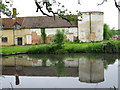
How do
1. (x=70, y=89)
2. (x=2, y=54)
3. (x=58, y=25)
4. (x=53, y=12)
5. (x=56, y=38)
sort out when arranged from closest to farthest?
(x=53, y=12) → (x=70, y=89) → (x=2, y=54) → (x=56, y=38) → (x=58, y=25)

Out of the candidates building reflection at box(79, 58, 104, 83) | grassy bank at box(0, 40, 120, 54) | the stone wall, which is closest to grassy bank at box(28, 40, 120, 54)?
grassy bank at box(0, 40, 120, 54)

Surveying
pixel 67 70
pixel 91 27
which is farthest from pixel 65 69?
pixel 91 27

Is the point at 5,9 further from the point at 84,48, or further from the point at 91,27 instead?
the point at 91,27

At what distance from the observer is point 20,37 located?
28750 millimetres

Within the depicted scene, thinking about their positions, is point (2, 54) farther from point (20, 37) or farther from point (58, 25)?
point (58, 25)

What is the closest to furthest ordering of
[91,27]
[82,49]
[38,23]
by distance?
[82,49] < [91,27] < [38,23]

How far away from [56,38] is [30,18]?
810 centimetres

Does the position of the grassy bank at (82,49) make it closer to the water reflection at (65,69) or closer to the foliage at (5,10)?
the water reflection at (65,69)

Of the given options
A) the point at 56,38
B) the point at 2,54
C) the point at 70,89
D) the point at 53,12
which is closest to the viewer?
the point at 53,12

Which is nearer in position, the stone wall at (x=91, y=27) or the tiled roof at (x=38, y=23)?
the stone wall at (x=91, y=27)

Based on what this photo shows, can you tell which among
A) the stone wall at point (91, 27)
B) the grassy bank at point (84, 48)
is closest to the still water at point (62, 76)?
the grassy bank at point (84, 48)

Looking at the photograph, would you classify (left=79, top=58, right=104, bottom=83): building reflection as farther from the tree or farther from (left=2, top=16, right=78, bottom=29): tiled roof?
(left=2, top=16, right=78, bottom=29): tiled roof

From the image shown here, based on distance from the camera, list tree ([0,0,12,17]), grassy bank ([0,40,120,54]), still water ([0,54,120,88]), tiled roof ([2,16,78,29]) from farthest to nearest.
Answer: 1. tiled roof ([2,16,78,29])
2. grassy bank ([0,40,120,54])
3. still water ([0,54,120,88])
4. tree ([0,0,12,17])

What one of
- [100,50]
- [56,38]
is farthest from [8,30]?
[100,50]
